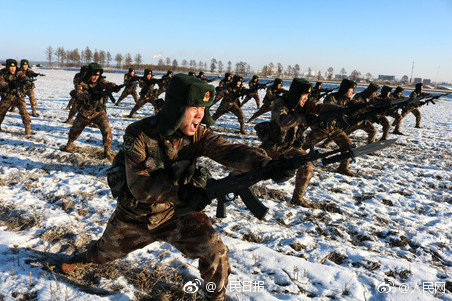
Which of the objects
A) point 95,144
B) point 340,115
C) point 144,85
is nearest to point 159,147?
point 340,115

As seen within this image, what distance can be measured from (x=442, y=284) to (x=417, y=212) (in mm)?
2052

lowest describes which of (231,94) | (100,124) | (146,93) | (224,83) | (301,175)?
(301,175)

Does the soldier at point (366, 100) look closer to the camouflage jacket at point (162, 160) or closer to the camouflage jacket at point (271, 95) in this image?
the camouflage jacket at point (271, 95)

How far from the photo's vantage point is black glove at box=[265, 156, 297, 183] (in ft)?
6.08

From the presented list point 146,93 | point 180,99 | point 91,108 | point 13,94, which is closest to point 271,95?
point 146,93

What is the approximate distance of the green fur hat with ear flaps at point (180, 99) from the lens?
1.96 metres

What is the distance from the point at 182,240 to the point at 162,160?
70 centimetres

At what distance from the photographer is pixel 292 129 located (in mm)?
4648

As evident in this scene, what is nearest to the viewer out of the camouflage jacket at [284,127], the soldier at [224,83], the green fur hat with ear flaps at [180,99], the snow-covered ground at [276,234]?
the green fur hat with ear flaps at [180,99]

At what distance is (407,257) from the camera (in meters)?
3.38

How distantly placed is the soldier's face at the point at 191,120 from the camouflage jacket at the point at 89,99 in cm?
472

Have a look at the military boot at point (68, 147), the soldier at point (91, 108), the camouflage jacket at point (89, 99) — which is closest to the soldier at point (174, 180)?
the soldier at point (91, 108)

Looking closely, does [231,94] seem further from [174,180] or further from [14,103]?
[174,180]

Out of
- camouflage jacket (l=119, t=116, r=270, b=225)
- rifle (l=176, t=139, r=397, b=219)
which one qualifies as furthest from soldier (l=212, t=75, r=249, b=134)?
rifle (l=176, t=139, r=397, b=219)
